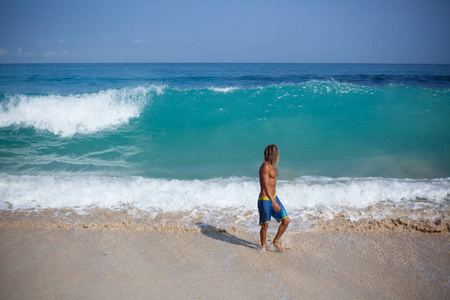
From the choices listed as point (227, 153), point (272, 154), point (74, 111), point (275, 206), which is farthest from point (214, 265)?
point (74, 111)

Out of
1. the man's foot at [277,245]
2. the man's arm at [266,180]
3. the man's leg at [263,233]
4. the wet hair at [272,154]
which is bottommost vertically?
the man's foot at [277,245]

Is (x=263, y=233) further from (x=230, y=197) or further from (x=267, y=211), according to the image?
(x=230, y=197)

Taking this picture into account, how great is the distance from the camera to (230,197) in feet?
15.9

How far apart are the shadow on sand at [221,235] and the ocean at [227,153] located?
0.17 meters

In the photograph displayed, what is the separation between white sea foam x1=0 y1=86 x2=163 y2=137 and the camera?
10.7 meters

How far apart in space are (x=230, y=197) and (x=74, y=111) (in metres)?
9.69

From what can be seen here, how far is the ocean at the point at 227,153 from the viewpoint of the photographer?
4.57m

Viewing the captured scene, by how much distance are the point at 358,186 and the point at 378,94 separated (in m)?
9.33

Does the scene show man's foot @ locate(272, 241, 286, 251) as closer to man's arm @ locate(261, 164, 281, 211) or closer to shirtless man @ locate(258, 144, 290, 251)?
shirtless man @ locate(258, 144, 290, 251)

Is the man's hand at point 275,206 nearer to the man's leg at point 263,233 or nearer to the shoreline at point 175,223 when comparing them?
the man's leg at point 263,233

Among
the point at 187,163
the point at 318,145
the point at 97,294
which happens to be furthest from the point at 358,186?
the point at 97,294

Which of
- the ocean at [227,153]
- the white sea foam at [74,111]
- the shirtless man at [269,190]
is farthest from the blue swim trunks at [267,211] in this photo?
the white sea foam at [74,111]

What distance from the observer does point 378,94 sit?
1251 centimetres

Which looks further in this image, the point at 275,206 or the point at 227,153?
the point at 227,153
